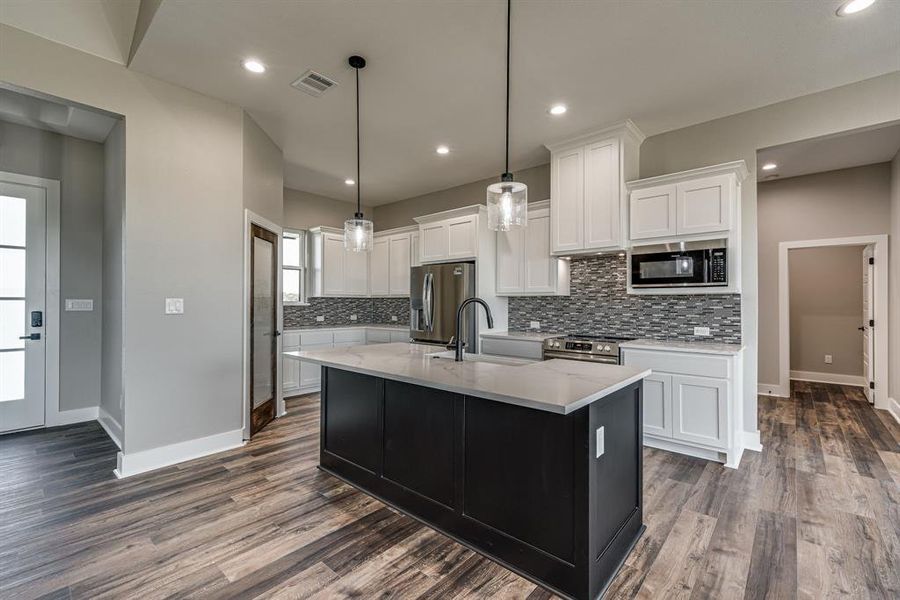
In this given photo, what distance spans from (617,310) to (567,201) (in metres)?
1.23

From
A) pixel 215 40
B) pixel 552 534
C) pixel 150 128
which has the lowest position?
pixel 552 534

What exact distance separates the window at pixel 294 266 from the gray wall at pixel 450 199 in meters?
1.52

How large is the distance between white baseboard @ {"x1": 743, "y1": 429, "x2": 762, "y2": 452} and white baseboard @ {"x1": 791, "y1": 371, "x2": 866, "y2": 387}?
3946mm

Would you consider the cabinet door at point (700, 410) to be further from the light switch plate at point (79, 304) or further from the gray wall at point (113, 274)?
the light switch plate at point (79, 304)

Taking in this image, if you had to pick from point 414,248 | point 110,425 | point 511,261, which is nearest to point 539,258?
point 511,261

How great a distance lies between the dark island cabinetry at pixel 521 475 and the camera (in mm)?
1766

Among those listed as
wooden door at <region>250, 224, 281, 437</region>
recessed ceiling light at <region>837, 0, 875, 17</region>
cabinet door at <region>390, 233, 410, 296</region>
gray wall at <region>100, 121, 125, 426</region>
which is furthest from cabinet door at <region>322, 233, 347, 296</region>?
recessed ceiling light at <region>837, 0, 875, 17</region>

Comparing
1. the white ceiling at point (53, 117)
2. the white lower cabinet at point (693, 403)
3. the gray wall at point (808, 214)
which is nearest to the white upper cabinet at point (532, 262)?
the white lower cabinet at point (693, 403)

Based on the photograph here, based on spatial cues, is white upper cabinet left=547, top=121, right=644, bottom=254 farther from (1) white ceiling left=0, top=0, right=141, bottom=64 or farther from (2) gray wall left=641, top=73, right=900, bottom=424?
(1) white ceiling left=0, top=0, right=141, bottom=64

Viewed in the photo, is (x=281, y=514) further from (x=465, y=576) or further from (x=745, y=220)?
(x=745, y=220)

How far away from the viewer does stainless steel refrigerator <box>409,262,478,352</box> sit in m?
4.76

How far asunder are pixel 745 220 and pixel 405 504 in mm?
3590

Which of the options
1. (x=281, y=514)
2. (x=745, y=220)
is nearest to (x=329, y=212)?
(x=281, y=514)

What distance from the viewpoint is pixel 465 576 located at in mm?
1911
